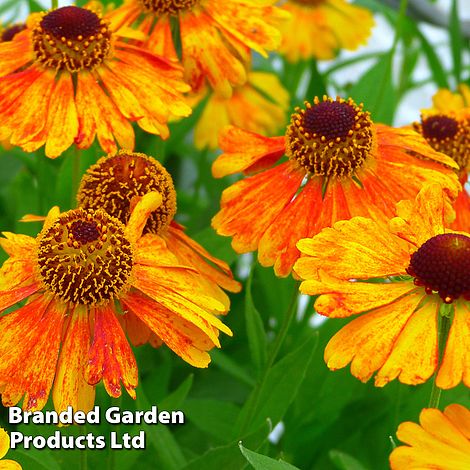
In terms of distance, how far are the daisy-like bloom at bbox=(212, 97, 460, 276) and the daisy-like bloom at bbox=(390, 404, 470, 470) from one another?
237 mm

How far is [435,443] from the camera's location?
1.90 ft

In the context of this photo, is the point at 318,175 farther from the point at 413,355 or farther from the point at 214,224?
the point at 413,355

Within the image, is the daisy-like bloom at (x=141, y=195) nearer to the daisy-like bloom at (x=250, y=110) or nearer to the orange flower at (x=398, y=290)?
the orange flower at (x=398, y=290)

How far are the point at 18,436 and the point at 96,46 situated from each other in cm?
37

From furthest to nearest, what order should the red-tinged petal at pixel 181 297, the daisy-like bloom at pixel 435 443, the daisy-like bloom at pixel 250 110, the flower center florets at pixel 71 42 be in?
the daisy-like bloom at pixel 250 110 → the flower center florets at pixel 71 42 → the red-tinged petal at pixel 181 297 → the daisy-like bloom at pixel 435 443

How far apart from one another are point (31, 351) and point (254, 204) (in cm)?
25

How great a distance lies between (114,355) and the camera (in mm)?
670

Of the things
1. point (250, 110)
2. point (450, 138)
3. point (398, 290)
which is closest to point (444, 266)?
point (398, 290)

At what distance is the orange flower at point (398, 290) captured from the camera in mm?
626

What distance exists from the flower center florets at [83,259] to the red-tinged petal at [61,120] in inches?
3.7

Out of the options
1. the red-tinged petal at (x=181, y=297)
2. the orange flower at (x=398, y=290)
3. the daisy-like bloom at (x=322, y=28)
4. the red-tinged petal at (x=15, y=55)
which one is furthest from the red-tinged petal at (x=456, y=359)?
the daisy-like bloom at (x=322, y=28)

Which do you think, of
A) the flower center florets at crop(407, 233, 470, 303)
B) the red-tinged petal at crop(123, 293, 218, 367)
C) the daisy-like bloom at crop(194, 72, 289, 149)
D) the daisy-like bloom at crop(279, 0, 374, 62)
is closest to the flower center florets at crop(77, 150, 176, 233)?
the red-tinged petal at crop(123, 293, 218, 367)

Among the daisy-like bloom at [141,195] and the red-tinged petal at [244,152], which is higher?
the red-tinged petal at [244,152]

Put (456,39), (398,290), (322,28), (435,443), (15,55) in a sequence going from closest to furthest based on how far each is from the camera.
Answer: (435,443) → (398,290) → (15,55) → (456,39) → (322,28)
